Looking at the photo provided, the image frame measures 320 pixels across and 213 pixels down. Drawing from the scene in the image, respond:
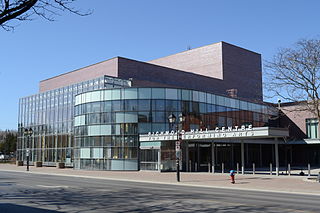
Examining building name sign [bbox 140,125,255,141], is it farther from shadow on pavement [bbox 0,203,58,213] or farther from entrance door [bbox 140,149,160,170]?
shadow on pavement [bbox 0,203,58,213]

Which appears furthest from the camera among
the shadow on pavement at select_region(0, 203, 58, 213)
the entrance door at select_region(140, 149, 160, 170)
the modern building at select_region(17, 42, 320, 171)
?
the entrance door at select_region(140, 149, 160, 170)

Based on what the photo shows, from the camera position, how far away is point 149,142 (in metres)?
40.5

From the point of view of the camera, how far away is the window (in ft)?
183

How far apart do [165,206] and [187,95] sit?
A: 31.6 m

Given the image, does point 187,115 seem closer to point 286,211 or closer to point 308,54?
point 308,54

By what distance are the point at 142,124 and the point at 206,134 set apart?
9264mm

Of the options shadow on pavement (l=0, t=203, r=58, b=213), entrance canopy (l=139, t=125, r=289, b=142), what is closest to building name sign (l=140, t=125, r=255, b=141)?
entrance canopy (l=139, t=125, r=289, b=142)

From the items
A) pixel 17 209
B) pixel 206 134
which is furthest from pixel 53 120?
pixel 17 209

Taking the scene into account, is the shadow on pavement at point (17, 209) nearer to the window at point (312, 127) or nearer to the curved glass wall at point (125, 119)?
the curved glass wall at point (125, 119)

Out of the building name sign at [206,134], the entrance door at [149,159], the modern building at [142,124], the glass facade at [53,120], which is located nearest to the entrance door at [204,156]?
the modern building at [142,124]

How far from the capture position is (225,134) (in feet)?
114

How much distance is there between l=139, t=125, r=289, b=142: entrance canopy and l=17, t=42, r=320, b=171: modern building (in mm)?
91

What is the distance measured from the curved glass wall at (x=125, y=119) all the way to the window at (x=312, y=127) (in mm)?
19914

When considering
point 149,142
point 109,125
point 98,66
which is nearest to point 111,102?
point 109,125
